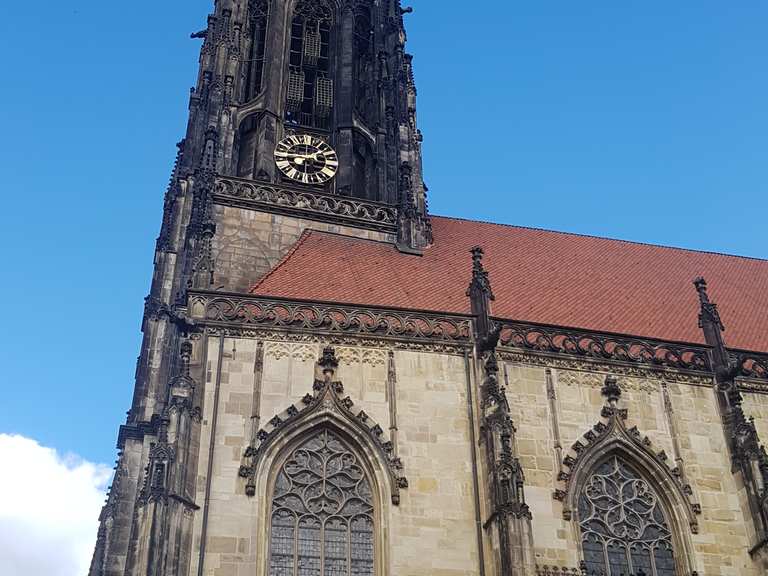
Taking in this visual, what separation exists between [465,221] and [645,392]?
26.4ft

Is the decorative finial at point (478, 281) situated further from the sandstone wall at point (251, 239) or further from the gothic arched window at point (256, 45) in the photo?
the gothic arched window at point (256, 45)

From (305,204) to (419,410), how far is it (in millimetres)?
7656

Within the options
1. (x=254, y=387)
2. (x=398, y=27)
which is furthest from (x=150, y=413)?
(x=398, y=27)

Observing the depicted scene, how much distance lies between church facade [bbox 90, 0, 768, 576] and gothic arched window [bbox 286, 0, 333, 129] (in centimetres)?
266

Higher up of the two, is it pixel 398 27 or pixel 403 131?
pixel 398 27

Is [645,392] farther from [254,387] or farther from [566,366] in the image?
[254,387]

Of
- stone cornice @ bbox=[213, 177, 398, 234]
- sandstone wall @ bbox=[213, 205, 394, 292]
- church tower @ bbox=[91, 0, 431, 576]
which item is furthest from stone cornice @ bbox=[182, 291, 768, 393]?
stone cornice @ bbox=[213, 177, 398, 234]

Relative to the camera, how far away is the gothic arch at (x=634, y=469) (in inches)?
659

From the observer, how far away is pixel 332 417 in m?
16.6

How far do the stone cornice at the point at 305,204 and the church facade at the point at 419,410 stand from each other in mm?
52

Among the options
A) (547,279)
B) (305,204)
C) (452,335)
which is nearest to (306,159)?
(305,204)

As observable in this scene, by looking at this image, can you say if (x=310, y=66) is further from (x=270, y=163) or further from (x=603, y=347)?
(x=603, y=347)

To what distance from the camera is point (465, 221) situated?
25.0 meters

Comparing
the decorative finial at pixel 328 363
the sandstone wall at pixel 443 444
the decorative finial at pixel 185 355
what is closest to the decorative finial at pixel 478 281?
the sandstone wall at pixel 443 444
